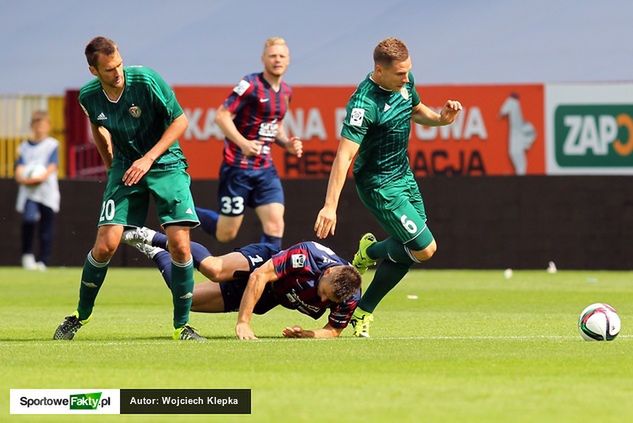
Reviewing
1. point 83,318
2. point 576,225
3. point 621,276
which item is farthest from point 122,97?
point 576,225

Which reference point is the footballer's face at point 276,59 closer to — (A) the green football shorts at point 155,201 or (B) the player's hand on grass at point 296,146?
(B) the player's hand on grass at point 296,146

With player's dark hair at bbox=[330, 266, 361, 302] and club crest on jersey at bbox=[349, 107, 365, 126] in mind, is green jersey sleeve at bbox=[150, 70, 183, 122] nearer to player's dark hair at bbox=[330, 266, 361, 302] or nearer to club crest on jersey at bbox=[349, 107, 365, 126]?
club crest on jersey at bbox=[349, 107, 365, 126]

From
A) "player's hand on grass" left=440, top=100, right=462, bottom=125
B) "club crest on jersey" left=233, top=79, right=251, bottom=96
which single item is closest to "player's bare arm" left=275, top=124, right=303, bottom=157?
"club crest on jersey" left=233, top=79, right=251, bottom=96

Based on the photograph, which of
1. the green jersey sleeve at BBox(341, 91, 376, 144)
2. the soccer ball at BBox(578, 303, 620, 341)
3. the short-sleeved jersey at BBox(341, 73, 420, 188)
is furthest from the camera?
the short-sleeved jersey at BBox(341, 73, 420, 188)

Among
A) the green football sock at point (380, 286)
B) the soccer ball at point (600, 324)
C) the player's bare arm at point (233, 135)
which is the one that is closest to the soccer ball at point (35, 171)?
the player's bare arm at point (233, 135)

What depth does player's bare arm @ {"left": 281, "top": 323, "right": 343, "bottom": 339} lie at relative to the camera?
394 inches

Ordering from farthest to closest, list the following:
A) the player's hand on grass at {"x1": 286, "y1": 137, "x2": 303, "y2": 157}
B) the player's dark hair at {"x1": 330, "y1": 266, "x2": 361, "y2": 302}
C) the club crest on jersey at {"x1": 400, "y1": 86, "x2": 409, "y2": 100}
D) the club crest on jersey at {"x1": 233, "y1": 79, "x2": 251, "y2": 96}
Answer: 1. the club crest on jersey at {"x1": 233, "y1": 79, "x2": 251, "y2": 96}
2. the player's hand on grass at {"x1": 286, "y1": 137, "x2": 303, "y2": 157}
3. the club crest on jersey at {"x1": 400, "y1": 86, "x2": 409, "y2": 100}
4. the player's dark hair at {"x1": 330, "y1": 266, "x2": 361, "y2": 302}

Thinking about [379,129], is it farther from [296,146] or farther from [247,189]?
[247,189]

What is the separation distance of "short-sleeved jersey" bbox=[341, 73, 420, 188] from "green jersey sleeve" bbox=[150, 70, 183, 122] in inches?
46.2

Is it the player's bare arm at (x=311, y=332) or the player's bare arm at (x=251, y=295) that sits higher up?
the player's bare arm at (x=251, y=295)

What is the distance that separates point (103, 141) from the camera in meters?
10.2

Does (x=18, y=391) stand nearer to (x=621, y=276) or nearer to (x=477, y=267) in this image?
(x=621, y=276)

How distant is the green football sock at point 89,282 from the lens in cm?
1020

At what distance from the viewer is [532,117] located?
94.8 ft
